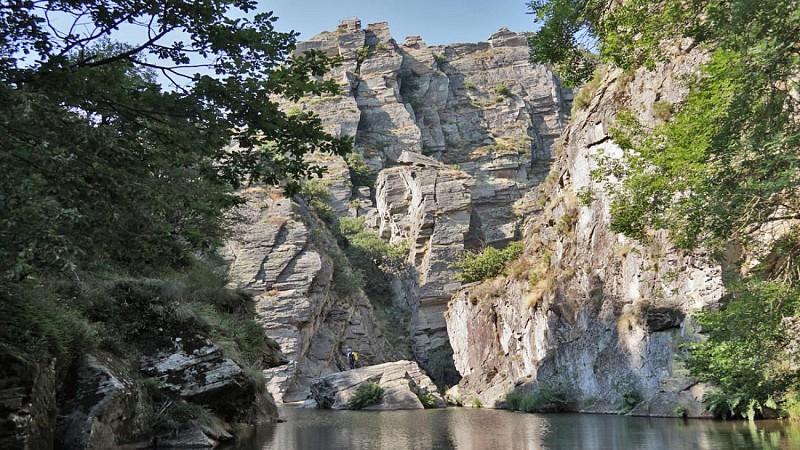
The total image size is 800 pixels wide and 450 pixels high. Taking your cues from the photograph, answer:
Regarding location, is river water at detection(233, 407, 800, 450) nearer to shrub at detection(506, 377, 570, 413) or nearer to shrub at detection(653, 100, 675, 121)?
shrub at detection(506, 377, 570, 413)

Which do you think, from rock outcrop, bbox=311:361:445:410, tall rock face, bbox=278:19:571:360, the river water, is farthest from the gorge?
the river water

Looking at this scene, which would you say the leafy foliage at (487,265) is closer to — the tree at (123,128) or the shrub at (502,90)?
the tree at (123,128)

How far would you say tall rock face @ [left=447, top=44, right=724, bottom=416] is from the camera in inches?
817

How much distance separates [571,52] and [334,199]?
2396 inches

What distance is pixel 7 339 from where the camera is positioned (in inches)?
340

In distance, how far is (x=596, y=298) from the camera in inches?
1024

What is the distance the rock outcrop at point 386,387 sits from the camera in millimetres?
29938

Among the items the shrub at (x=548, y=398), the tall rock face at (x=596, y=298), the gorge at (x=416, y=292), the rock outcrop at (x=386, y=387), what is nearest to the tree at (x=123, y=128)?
the gorge at (x=416, y=292)

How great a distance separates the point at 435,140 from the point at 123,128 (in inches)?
3110

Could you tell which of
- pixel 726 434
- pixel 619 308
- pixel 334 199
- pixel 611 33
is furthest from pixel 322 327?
pixel 611 33

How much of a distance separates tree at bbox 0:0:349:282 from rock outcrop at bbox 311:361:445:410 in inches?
879

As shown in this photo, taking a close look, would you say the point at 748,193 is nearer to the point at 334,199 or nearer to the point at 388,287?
the point at 388,287

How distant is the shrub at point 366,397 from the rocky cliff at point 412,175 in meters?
9.32

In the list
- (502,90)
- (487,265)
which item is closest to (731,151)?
(487,265)
